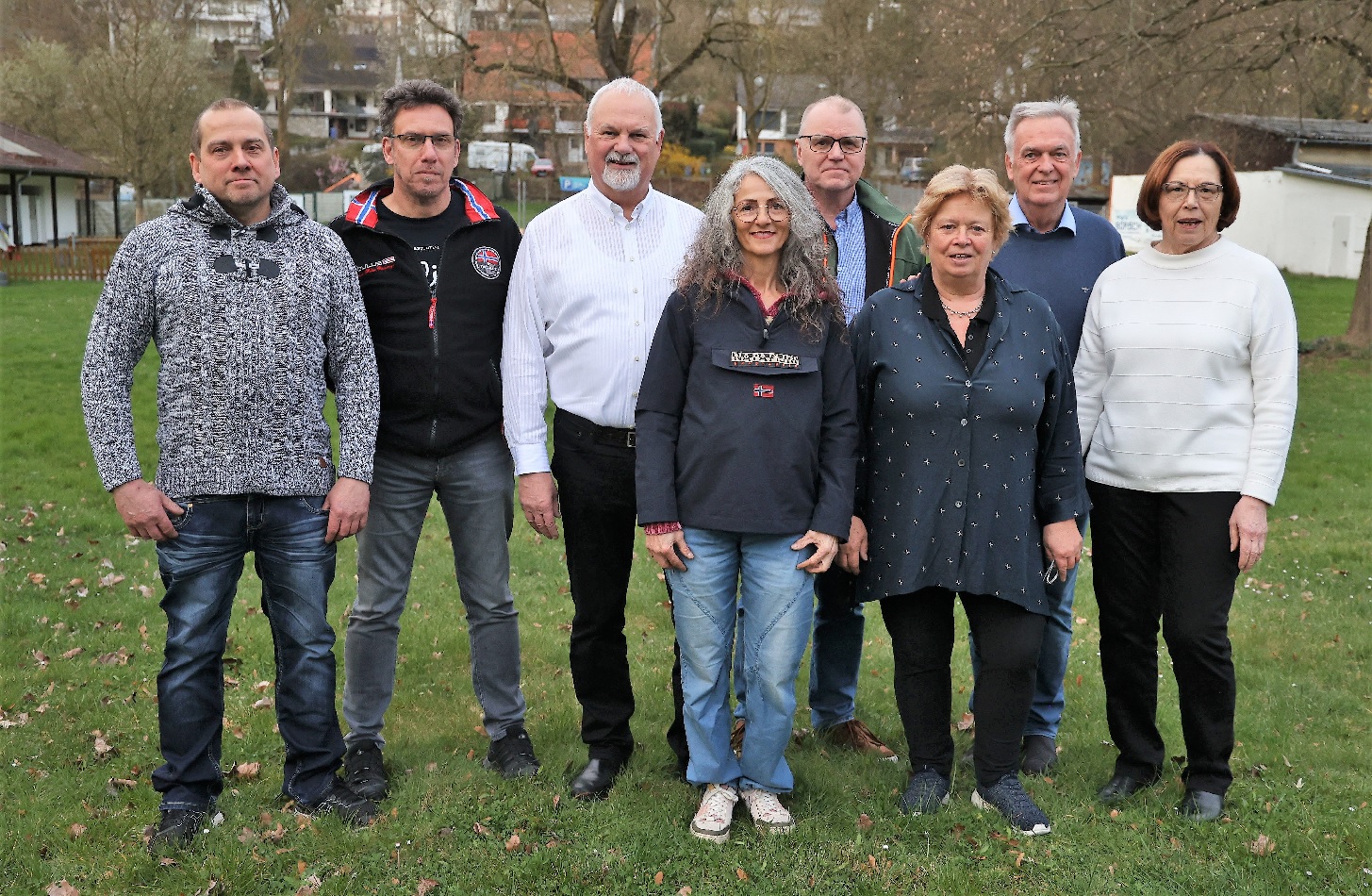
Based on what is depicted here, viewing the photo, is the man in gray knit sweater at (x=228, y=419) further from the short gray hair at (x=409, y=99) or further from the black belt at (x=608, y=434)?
the black belt at (x=608, y=434)

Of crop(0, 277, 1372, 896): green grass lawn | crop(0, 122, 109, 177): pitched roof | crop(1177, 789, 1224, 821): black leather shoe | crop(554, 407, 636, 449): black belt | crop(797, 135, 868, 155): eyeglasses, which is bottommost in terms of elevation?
crop(0, 277, 1372, 896): green grass lawn

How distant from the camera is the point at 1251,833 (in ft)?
13.8

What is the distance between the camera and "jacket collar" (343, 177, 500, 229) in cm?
436

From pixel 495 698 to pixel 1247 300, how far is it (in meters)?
3.27

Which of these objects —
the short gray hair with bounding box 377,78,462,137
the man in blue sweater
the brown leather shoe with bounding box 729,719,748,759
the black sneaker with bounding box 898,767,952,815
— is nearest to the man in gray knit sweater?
the short gray hair with bounding box 377,78,462,137

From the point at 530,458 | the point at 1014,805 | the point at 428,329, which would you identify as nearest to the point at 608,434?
the point at 530,458

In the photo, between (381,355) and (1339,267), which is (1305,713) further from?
(1339,267)

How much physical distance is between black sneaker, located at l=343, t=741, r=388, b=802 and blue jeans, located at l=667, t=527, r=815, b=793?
123 cm

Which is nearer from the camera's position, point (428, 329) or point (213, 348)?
point (213, 348)

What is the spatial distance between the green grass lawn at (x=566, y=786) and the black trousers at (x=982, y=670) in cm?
25

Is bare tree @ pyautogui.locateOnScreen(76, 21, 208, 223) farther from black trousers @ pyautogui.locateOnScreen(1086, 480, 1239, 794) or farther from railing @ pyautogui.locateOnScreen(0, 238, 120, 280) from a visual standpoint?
black trousers @ pyautogui.locateOnScreen(1086, 480, 1239, 794)

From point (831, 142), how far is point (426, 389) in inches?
73.7

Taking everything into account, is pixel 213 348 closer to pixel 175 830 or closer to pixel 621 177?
pixel 621 177

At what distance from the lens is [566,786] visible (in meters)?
4.53
